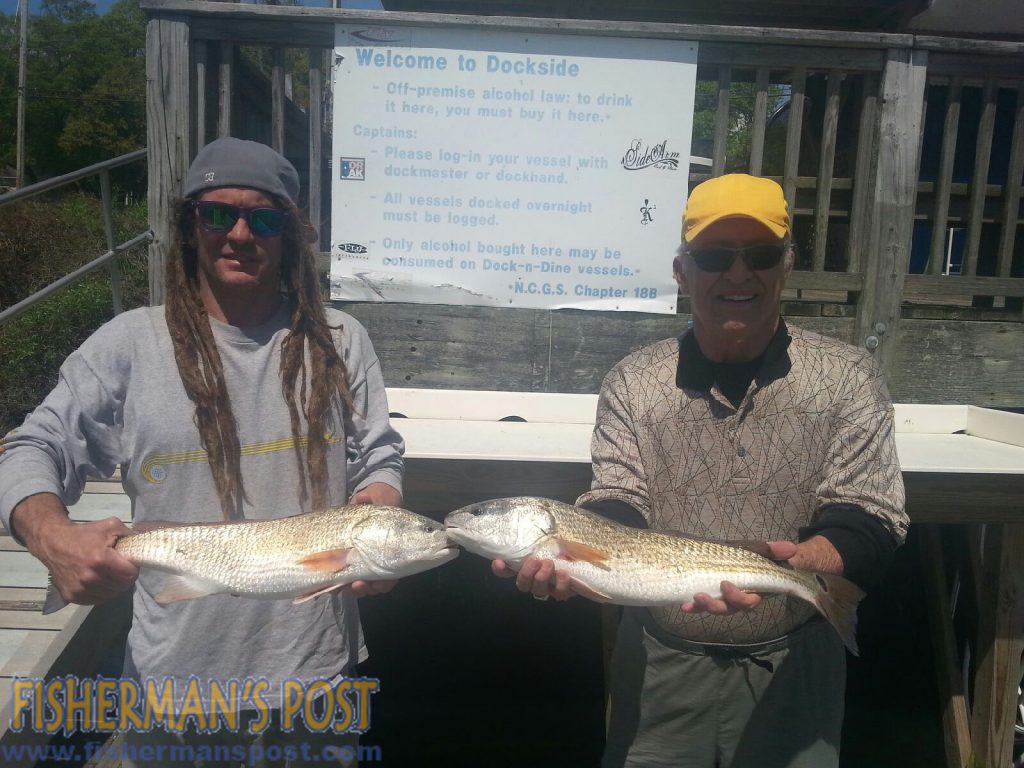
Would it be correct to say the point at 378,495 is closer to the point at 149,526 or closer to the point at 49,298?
the point at 149,526

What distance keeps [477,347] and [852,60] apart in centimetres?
270

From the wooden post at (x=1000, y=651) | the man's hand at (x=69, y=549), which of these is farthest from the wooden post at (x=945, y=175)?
the man's hand at (x=69, y=549)

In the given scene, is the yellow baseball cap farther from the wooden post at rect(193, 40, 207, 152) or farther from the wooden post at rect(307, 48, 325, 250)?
the wooden post at rect(193, 40, 207, 152)

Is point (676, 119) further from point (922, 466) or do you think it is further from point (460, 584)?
point (460, 584)

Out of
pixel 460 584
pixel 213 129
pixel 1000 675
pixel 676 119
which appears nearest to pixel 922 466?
pixel 1000 675

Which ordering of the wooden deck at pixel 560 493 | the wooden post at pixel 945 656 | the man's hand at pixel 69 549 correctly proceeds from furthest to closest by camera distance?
the wooden post at pixel 945 656 → the wooden deck at pixel 560 493 → the man's hand at pixel 69 549

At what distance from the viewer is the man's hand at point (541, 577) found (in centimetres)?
246

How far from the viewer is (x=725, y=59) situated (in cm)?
474

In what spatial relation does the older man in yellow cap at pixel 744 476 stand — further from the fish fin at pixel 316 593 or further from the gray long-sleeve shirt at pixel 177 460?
the gray long-sleeve shirt at pixel 177 460

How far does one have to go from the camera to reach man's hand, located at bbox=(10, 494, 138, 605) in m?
2.18

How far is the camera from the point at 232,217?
95.2 inches

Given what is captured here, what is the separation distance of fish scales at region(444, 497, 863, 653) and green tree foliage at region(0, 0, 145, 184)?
135 ft

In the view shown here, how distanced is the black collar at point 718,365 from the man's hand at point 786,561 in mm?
497

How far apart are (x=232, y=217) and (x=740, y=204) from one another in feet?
4.93
